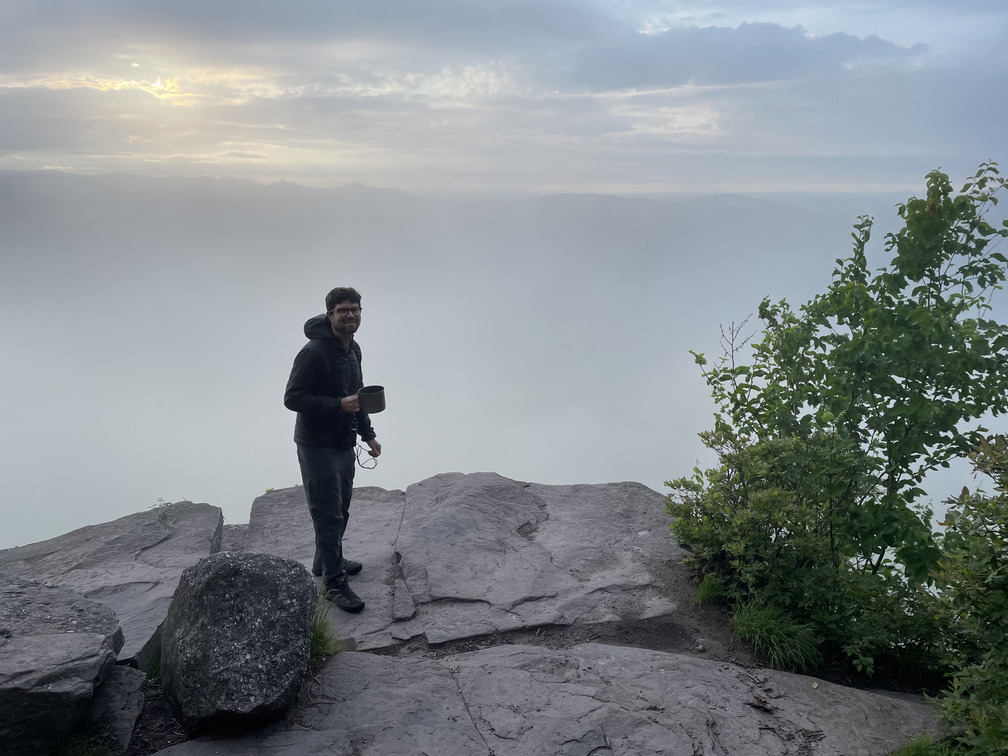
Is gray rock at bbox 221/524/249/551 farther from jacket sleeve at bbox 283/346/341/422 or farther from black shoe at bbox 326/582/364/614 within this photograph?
jacket sleeve at bbox 283/346/341/422

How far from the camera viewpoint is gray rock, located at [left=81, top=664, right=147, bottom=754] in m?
3.91

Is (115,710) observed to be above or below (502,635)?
above

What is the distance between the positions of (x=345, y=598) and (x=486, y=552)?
161 centimetres

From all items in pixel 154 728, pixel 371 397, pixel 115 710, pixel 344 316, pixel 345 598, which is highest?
pixel 344 316

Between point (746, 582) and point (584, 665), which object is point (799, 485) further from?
point (584, 665)

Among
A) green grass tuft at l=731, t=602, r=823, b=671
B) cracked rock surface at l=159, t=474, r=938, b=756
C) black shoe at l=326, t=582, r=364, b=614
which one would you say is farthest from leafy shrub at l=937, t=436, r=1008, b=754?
black shoe at l=326, t=582, r=364, b=614

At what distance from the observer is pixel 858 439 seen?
20.5 ft

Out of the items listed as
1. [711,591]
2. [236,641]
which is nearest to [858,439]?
[711,591]

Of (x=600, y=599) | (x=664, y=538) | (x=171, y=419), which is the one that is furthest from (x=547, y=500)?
(x=171, y=419)

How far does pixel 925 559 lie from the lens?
17.9ft

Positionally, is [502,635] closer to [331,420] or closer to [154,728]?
[331,420]

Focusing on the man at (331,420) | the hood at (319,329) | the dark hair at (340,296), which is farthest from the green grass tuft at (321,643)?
the dark hair at (340,296)

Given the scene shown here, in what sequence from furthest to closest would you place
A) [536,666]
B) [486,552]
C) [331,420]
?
[486,552] < [331,420] < [536,666]

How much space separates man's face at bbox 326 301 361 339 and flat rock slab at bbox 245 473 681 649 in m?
2.33
